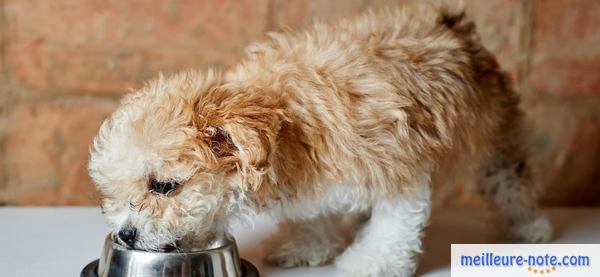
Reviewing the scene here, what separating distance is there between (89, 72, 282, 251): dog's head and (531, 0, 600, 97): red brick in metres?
1.23

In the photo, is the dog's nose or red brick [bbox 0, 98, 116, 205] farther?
red brick [bbox 0, 98, 116, 205]

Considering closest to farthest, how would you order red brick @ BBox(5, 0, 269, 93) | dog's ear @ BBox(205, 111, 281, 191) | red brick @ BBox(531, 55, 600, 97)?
dog's ear @ BBox(205, 111, 281, 191)
red brick @ BBox(5, 0, 269, 93)
red brick @ BBox(531, 55, 600, 97)

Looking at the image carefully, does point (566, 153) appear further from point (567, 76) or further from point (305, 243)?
point (305, 243)

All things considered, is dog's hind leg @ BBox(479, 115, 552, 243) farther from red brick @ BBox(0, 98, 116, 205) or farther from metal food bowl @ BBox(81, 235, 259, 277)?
red brick @ BBox(0, 98, 116, 205)

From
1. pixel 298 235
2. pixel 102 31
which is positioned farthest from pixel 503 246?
pixel 102 31

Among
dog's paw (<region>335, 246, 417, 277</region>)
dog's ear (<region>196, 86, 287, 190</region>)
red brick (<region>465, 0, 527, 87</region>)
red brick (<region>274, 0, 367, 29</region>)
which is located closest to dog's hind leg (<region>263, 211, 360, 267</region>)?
dog's paw (<region>335, 246, 417, 277</region>)

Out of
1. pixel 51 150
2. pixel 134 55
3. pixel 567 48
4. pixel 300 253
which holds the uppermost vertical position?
pixel 567 48

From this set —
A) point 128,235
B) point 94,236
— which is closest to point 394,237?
point 128,235

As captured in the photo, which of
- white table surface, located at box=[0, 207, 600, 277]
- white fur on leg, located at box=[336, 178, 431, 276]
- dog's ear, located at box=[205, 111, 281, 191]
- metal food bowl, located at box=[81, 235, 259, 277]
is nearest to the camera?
dog's ear, located at box=[205, 111, 281, 191]

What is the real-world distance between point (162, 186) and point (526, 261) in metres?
0.79

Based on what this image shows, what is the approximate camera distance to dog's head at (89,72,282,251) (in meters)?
1.35

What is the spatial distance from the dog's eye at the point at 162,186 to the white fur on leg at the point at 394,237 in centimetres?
42

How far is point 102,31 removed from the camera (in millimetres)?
2305

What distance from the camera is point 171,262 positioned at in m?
1.43
